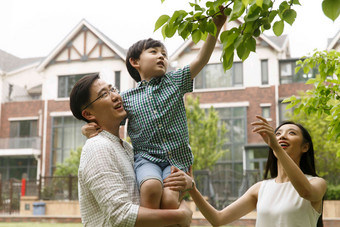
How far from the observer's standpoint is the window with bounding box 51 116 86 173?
1029 inches

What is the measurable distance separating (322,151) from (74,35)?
1542 cm

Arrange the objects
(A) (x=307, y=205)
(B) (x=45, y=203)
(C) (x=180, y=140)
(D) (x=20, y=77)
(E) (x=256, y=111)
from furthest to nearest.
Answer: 1. (D) (x=20, y=77)
2. (E) (x=256, y=111)
3. (B) (x=45, y=203)
4. (A) (x=307, y=205)
5. (C) (x=180, y=140)

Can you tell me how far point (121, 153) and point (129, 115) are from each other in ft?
1.39

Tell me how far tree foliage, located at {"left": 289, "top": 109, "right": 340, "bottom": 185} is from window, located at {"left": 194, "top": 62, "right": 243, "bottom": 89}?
21.2 ft

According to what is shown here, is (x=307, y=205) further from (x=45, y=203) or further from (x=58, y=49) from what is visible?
(x=58, y=49)

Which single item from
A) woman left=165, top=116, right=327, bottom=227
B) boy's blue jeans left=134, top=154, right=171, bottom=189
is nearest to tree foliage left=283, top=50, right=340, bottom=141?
woman left=165, top=116, right=327, bottom=227

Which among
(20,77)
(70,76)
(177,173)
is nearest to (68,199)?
(70,76)

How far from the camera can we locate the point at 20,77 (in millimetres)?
30953

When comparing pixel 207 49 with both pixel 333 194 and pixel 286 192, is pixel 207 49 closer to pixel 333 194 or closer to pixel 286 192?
pixel 286 192

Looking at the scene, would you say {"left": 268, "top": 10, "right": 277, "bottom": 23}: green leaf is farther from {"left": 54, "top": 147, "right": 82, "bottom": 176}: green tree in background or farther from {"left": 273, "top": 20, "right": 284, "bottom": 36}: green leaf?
{"left": 54, "top": 147, "right": 82, "bottom": 176}: green tree in background

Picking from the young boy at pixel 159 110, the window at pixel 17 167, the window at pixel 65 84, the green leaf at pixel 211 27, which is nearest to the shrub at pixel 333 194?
the young boy at pixel 159 110

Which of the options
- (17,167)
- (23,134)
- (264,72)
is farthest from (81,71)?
(264,72)

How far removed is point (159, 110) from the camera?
105 inches

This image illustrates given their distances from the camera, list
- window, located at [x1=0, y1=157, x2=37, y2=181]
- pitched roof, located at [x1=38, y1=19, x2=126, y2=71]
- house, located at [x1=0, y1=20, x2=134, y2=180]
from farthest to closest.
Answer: window, located at [x1=0, y1=157, x2=37, y2=181], house, located at [x1=0, y1=20, x2=134, y2=180], pitched roof, located at [x1=38, y1=19, x2=126, y2=71]
